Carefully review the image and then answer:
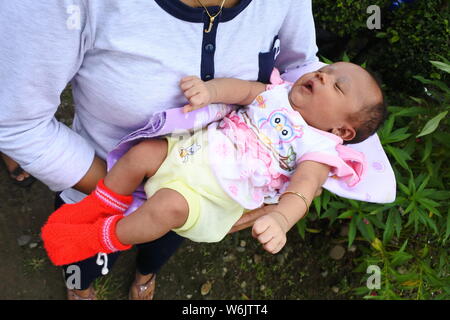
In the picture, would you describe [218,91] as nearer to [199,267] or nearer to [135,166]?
[135,166]

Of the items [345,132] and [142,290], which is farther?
[142,290]

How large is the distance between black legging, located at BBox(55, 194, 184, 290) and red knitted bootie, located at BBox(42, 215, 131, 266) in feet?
1.01

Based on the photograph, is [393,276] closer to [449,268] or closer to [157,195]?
[449,268]

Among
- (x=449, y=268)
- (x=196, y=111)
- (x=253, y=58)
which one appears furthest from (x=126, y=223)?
(x=449, y=268)

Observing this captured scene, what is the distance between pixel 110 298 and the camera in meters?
2.41

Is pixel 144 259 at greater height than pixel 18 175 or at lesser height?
lesser

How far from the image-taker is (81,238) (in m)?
1.38

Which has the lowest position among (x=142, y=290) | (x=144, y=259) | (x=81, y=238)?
(x=142, y=290)

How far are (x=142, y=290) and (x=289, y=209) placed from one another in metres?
1.34

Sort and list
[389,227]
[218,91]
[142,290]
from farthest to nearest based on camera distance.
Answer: [142,290] < [389,227] < [218,91]

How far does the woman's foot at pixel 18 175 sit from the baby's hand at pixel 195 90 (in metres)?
1.53

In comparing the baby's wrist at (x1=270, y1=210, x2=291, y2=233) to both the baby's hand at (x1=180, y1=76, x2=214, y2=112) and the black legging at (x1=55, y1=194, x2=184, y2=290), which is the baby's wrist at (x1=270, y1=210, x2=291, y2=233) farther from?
the black legging at (x1=55, y1=194, x2=184, y2=290)

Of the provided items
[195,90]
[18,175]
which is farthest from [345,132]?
[18,175]
